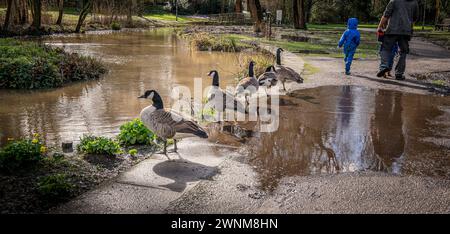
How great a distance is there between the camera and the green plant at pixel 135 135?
24.6ft

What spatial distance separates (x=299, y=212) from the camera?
503 cm

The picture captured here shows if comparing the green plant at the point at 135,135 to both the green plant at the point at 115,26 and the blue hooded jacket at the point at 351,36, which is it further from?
the green plant at the point at 115,26

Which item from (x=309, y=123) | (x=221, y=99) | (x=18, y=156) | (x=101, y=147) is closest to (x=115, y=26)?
(x=221, y=99)

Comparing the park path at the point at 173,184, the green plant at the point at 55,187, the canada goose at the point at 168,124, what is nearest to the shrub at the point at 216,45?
the park path at the point at 173,184

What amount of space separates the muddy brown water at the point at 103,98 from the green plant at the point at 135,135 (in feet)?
3.92

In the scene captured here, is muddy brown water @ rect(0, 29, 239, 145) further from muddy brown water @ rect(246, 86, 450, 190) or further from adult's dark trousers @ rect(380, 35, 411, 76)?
adult's dark trousers @ rect(380, 35, 411, 76)

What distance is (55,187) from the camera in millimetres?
5152

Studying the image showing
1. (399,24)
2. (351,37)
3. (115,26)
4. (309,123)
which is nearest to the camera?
(309,123)

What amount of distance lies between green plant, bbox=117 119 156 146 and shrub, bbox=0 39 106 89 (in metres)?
7.65

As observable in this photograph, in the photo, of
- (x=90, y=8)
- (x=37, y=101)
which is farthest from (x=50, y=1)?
(x=37, y=101)

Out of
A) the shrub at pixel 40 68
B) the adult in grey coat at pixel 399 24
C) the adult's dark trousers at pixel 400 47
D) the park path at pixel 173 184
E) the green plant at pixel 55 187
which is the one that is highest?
the adult in grey coat at pixel 399 24

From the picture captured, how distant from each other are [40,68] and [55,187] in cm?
1031

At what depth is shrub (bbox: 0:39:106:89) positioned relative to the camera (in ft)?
45.6

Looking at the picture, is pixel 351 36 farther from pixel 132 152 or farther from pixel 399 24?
pixel 132 152
